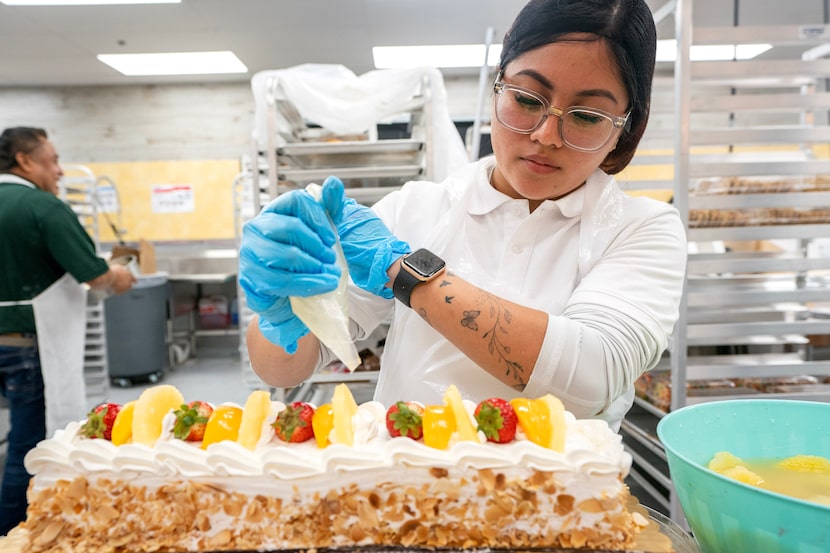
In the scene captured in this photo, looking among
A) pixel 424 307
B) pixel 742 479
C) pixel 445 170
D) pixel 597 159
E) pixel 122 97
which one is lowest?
pixel 742 479

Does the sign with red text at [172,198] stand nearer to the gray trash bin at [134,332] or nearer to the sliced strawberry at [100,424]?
the gray trash bin at [134,332]

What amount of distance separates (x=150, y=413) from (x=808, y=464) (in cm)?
119

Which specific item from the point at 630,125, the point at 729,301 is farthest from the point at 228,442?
the point at 729,301

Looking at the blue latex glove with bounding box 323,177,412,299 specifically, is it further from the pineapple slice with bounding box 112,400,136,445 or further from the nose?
the pineapple slice with bounding box 112,400,136,445

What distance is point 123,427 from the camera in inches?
40.5

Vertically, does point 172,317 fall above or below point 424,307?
below

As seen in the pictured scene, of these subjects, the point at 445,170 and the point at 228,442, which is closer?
the point at 228,442

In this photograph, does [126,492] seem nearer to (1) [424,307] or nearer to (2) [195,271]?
(1) [424,307]

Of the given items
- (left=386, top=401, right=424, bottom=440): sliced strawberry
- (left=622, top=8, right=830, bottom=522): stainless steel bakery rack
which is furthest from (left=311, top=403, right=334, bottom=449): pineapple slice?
(left=622, top=8, right=830, bottom=522): stainless steel bakery rack

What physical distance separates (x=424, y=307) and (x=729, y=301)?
1689mm

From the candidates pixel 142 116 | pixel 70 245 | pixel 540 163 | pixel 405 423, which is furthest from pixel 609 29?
pixel 142 116

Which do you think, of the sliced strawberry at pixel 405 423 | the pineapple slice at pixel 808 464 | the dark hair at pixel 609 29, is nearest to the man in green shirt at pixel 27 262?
the sliced strawberry at pixel 405 423

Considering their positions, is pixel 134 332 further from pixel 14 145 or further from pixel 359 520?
pixel 359 520

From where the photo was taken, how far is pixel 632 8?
1.08 metres
